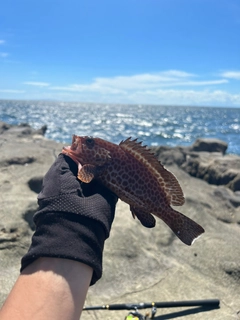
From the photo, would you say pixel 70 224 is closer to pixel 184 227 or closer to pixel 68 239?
pixel 68 239

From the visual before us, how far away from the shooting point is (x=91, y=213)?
2205 mm

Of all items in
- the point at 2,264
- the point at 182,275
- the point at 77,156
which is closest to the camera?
the point at 77,156

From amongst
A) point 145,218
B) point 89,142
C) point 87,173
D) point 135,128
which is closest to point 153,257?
point 145,218

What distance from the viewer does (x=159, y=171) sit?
10.4ft

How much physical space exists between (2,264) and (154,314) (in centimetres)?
238

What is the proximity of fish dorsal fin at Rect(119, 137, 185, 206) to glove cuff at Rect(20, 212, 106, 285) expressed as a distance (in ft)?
3.57

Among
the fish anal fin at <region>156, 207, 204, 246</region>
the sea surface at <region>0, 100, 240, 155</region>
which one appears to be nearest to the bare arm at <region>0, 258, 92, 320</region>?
the fish anal fin at <region>156, 207, 204, 246</region>

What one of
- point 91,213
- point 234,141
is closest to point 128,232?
point 91,213

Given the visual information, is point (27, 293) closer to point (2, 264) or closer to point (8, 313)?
point (8, 313)

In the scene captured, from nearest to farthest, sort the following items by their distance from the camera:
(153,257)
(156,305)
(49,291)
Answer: (49,291) → (156,305) → (153,257)

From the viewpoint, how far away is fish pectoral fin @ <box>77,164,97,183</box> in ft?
8.93

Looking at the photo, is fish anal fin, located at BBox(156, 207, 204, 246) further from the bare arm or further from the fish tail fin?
the bare arm

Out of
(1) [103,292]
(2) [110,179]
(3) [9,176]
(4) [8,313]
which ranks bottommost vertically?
(1) [103,292]

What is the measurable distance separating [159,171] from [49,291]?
170 centimetres
